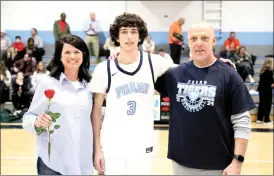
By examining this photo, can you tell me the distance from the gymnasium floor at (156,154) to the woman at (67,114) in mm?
1888

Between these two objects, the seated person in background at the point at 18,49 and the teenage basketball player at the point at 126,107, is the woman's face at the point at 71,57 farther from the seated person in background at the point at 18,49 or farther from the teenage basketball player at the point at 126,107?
the seated person in background at the point at 18,49

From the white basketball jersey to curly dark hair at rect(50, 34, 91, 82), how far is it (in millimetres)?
164

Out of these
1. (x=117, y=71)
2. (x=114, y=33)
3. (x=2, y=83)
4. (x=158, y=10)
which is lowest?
(x=2, y=83)

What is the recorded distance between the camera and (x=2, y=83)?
1130 cm

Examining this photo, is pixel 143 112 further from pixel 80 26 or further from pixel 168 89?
pixel 80 26

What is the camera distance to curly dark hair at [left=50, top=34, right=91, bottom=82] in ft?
9.16

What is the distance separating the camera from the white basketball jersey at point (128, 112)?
9.21 feet

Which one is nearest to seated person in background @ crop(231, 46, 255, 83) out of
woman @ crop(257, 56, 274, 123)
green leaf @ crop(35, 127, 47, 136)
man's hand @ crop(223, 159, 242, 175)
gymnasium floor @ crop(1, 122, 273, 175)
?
woman @ crop(257, 56, 274, 123)

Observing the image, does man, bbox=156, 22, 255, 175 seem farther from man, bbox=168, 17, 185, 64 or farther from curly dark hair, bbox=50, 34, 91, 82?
man, bbox=168, 17, 185, 64

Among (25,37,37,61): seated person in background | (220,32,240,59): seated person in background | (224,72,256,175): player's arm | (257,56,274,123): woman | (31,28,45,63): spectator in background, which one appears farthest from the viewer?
(31,28,45,63): spectator in background

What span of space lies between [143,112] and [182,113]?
10.7 inches

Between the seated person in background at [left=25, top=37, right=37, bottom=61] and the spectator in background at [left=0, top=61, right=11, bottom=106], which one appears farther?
the seated person in background at [left=25, top=37, right=37, bottom=61]

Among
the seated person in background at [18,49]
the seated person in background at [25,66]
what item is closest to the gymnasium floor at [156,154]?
the seated person in background at [25,66]

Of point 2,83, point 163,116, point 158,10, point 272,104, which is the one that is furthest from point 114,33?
point 158,10
